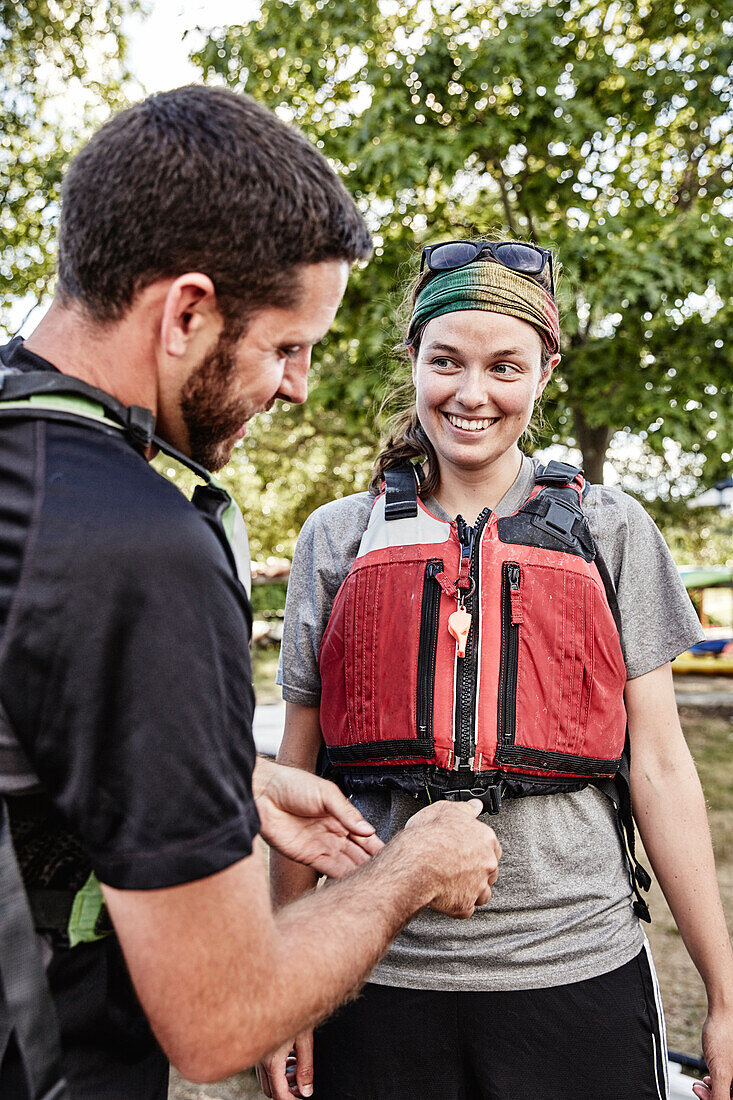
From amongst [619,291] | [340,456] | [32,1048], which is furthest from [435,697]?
[340,456]

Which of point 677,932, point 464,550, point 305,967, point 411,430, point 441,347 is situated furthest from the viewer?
point 677,932

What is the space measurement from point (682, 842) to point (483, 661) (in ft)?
2.20

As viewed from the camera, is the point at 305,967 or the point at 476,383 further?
the point at 476,383

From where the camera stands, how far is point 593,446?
9.15 meters

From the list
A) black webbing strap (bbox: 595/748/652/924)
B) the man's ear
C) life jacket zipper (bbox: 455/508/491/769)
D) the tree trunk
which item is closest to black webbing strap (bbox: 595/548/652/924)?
black webbing strap (bbox: 595/748/652/924)

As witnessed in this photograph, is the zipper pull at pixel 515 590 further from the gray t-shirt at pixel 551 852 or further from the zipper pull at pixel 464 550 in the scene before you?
the gray t-shirt at pixel 551 852

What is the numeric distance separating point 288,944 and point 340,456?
14.7m

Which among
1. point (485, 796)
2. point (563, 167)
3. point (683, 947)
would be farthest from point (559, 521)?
point (563, 167)

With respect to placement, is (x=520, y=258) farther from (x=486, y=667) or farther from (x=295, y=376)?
(x=486, y=667)

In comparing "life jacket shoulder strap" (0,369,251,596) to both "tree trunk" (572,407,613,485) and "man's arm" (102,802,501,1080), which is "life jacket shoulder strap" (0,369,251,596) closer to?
"man's arm" (102,802,501,1080)

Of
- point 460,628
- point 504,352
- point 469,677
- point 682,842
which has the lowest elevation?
point 682,842

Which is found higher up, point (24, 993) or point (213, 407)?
point (213, 407)

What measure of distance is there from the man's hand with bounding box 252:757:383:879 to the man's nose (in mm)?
857

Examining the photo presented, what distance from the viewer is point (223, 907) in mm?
1152
